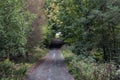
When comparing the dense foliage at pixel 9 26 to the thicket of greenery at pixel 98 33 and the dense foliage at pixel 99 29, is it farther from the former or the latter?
the dense foliage at pixel 99 29

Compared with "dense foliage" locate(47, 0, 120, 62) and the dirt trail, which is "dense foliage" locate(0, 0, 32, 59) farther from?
"dense foliage" locate(47, 0, 120, 62)

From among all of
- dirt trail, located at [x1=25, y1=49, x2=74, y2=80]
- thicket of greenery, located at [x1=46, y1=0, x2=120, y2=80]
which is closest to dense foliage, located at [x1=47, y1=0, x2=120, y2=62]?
thicket of greenery, located at [x1=46, y1=0, x2=120, y2=80]

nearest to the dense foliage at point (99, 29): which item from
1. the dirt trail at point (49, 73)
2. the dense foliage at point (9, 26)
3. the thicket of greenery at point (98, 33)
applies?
the thicket of greenery at point (98, 33)

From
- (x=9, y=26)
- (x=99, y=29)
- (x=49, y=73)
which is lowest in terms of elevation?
(x=49, y=73)

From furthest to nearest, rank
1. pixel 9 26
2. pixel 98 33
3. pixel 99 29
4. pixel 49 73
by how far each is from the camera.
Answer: pixel 98 33 < pixel 99 29 < pixel 49 73 < pixel 9 26

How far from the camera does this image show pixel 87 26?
30.2 meters

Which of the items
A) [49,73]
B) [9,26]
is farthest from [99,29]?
[9,26]

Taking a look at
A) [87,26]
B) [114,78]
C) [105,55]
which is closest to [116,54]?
[105,55]

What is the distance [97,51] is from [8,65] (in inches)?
471

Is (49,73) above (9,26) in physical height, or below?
below

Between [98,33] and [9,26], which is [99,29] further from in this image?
[9,26]

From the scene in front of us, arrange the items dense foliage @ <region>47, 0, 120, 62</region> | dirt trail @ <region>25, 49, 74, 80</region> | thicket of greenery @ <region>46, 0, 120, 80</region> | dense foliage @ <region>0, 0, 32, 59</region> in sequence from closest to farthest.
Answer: dense foliage @ <region>0, 0, 32, 59</region> → dirt trail @ <region>25, 49, 74, 80</region> → thicket of greenery @ <region>46, 0, 120, 80</region> → dense foliage @ <region>47, 0, 120, 62</region>

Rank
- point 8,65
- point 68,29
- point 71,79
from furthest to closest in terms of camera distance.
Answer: point 68,29, point 71,79, point 8,65

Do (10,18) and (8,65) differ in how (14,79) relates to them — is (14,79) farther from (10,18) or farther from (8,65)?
(10,18)
